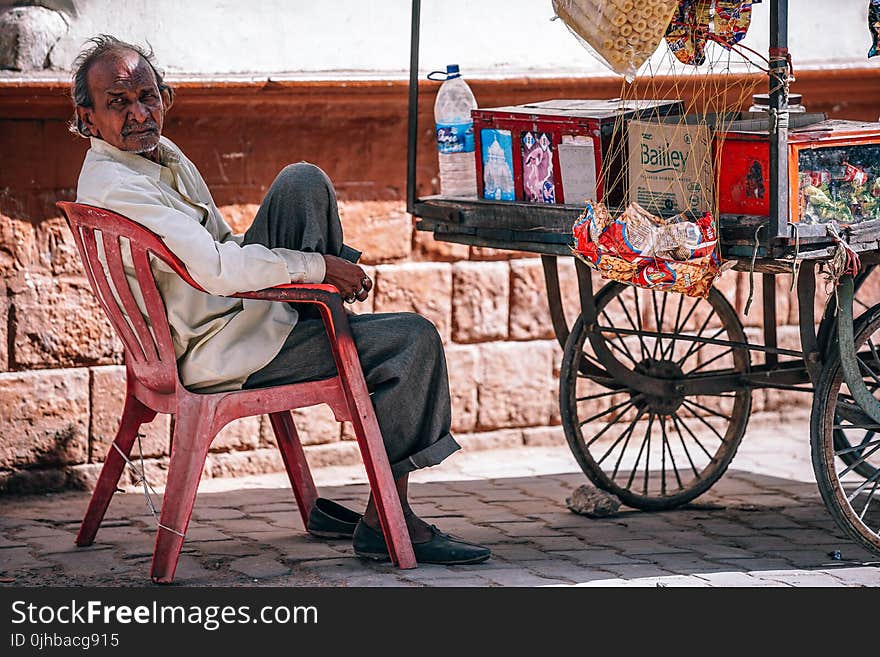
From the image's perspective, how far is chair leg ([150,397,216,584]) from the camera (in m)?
4.17

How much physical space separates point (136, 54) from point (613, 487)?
7.57 ft

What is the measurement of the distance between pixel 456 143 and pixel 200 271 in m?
1.28

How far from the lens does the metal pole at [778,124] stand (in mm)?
3998

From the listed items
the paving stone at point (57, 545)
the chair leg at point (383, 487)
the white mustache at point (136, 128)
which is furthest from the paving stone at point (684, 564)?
the white mustache at point (136, 128)

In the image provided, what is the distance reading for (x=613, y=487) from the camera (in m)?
5.30

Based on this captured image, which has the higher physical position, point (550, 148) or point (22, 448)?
point (550, 148)

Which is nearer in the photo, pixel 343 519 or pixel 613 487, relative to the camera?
pixel 343 519

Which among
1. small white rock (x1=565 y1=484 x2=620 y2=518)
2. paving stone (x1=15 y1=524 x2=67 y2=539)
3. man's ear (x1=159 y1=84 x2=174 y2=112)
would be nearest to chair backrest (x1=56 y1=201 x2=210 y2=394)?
man's ear (x1=159 y1=84 x2=174 y2=112)

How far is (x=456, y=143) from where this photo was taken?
16.4 feet

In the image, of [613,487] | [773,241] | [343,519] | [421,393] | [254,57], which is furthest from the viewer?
[254,57]

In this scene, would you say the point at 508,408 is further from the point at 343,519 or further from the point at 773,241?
the point at 773,241

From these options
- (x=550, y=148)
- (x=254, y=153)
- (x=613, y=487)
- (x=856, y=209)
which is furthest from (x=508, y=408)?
(x=856, y=209)

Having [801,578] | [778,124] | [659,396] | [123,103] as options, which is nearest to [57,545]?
[123,103]

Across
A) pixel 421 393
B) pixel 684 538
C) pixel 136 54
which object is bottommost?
pixel 684 538
